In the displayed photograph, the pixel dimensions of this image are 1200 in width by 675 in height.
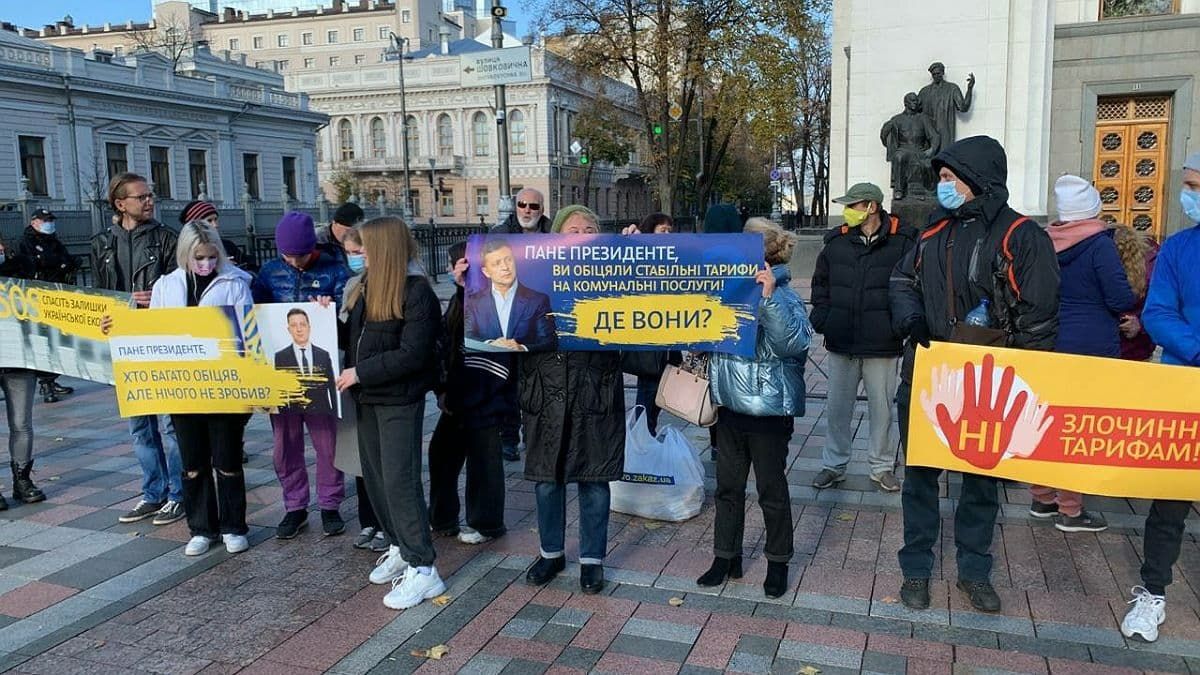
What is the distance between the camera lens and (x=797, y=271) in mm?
20375

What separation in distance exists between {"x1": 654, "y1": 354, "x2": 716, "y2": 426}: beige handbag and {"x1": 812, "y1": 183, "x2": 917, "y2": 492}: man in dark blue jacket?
1617mm

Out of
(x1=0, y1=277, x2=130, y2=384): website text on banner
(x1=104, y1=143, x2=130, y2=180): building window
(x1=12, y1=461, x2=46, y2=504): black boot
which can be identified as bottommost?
(x1=12, y1=461, x2=46, y2=504): black boot

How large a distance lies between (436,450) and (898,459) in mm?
3656

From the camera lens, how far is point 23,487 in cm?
613

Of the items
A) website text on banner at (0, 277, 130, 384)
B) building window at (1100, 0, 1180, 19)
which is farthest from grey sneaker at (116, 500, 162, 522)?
building window at (1100, 0, 1180, 19)

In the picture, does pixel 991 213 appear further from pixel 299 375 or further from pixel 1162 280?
pixel 299 375

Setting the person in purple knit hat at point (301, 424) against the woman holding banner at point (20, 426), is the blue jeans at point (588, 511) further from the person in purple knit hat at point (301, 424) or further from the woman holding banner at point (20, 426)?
the woman holding banner at point (20, 426)

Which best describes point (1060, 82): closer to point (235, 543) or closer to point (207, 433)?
point (207, 433)

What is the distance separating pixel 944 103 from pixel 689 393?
1391 cm

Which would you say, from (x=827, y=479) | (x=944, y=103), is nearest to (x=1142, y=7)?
(x=944, y=103)

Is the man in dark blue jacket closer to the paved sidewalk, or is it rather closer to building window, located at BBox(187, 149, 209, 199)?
the paved sidewalk

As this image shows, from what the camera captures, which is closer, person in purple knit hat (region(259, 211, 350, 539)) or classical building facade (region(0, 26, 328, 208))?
person in purple knit hat (region(259, 211, 350, 539))

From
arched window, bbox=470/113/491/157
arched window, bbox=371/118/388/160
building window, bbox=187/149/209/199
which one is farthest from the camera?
arched window, bbox=371/118/388/160

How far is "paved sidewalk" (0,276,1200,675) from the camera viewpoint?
12.7ft
